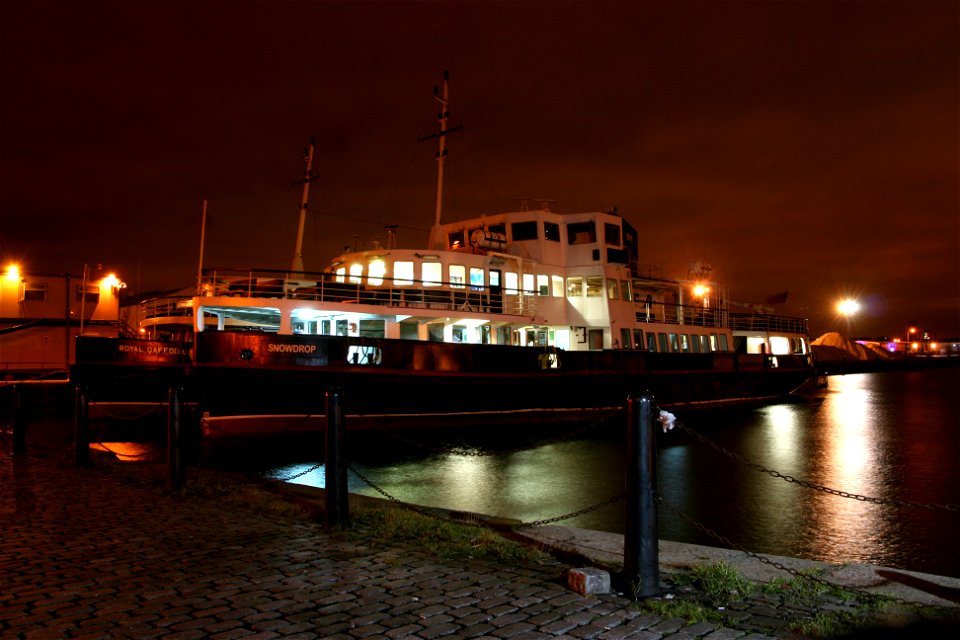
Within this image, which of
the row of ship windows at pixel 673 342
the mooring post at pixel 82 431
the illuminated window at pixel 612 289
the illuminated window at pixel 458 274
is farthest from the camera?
the row of ship windows at pixel 673 342

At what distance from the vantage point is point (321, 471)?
556 inches

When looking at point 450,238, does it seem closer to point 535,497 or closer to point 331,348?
point 331,348

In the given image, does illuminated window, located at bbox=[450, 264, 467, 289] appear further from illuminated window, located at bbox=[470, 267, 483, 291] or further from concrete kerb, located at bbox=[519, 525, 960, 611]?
concrete kerb, located at bbox=[519, 525, 960, 611]

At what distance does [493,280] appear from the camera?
21.3 meters

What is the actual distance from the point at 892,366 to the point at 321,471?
5082 inches

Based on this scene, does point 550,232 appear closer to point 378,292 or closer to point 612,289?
point 612,289

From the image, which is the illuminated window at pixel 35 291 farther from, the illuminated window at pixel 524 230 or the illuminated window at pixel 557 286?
the illuminated window at pixel 557 286

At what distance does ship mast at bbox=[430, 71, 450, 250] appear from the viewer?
22000mm

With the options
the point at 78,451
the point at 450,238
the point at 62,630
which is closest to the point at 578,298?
the point at 450,238

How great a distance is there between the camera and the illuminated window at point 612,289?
2375cm

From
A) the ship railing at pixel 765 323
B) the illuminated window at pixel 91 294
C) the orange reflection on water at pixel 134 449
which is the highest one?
the illuminated window at pixel 91 294

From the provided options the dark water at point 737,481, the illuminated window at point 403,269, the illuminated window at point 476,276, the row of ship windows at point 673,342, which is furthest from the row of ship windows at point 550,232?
the dark water at point 737,481

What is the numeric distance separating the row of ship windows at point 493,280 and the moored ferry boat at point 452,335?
5 cm

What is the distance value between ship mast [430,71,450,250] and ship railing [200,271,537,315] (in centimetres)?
279
